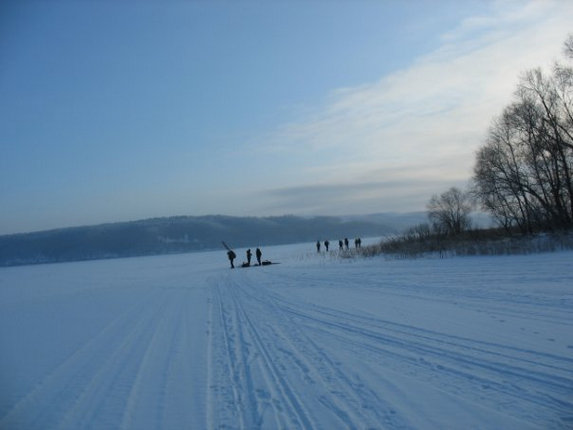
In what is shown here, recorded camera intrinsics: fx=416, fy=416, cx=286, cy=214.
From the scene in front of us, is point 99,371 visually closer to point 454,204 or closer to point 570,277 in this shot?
point 570,277

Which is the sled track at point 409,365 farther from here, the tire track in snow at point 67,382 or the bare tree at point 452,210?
the bare tree at point 452,210

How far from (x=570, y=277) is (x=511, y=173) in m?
27.9

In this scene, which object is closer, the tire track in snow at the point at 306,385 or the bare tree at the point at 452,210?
the tire track in snow at the point at 306,385

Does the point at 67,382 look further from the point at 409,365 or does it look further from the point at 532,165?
the point at 532,165

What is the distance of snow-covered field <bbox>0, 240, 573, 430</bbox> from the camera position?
4.73 m

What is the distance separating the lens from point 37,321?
1402cm

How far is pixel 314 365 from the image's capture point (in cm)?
647

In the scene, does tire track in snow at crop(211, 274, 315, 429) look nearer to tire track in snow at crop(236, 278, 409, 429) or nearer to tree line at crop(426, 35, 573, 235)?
tire track in snow at crop(236, 278, 409, 429)

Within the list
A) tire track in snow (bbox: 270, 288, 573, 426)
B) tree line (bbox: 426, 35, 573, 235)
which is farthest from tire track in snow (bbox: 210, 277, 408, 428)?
tree line (bbox: 426, 35, 573, 235)

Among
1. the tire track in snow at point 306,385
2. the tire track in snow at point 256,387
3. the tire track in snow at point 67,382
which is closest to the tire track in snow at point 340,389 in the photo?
the tire track in snow at point 306,385

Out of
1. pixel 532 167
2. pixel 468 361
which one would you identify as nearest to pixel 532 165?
pixel 532 167

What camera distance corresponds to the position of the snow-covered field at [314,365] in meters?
4.73

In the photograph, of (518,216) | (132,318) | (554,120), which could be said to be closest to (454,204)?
(518,216)

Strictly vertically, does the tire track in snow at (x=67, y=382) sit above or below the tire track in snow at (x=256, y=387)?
below
